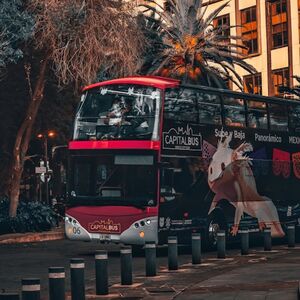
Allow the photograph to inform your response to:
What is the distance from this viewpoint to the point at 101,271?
1169 centimetres

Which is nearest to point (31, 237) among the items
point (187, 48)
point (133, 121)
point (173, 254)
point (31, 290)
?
point (133, 121)

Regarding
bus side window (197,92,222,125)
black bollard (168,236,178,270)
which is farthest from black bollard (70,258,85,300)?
bus side window (197,92,222,125)

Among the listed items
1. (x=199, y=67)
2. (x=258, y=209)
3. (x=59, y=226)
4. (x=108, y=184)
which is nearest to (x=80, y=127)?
(x=108, y=184)

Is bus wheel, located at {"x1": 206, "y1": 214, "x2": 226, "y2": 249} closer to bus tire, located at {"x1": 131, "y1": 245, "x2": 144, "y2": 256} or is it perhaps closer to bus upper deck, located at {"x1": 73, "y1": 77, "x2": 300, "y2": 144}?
bus tire, located at {"x1": 131, "y1": 245, "x2": 144, "y2": 256}

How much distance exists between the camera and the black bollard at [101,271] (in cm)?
1149

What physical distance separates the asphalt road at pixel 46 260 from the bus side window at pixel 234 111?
389 cm

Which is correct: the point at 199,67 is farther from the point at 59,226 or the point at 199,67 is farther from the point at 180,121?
the point at 180,121

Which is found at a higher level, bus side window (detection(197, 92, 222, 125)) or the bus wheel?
bus side window (detection(197, 92, 222, 125))

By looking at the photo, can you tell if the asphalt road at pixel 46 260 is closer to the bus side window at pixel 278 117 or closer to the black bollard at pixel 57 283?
the black bollard at pixel 57 283

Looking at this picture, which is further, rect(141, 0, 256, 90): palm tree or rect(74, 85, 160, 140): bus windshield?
rect(141, 0, 256, 90): palm tree

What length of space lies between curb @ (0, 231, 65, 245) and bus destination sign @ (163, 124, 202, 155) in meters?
8.23

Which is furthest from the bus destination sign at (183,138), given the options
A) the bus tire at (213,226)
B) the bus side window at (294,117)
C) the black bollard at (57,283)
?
the black bollard at (57,283)

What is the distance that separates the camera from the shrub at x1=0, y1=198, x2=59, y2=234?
2705 centimetres

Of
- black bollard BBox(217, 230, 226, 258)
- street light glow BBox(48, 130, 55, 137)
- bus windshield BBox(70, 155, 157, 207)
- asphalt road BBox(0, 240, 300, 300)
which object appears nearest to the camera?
asphalt road BBox(0, 240, 300, 300)
